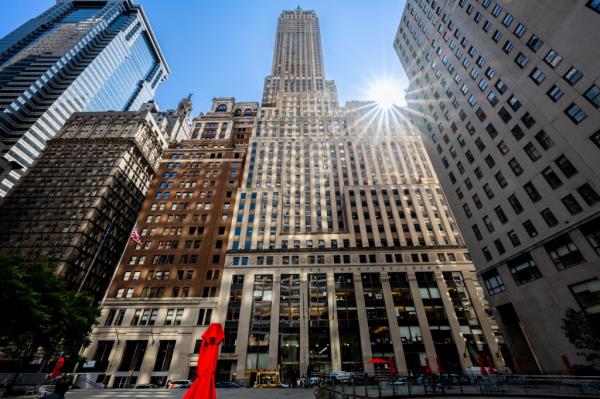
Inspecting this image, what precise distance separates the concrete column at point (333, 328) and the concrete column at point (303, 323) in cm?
442

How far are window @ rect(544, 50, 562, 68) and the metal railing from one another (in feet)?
94.7

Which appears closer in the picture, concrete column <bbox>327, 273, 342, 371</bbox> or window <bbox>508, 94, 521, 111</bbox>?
window <bbox>508, 94, 521, 111</bbox>

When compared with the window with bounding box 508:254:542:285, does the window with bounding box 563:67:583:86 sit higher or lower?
higher

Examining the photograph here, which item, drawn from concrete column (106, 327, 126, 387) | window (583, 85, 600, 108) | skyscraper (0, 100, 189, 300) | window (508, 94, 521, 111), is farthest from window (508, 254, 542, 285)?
skyscraper (0, 100, 189, 300)

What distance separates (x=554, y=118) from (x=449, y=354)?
3930 centimetres

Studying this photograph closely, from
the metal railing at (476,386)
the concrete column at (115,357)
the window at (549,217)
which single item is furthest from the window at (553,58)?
the concrete column at (115,357)

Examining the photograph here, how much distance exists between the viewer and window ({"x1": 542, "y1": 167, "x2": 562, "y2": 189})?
27266 mm

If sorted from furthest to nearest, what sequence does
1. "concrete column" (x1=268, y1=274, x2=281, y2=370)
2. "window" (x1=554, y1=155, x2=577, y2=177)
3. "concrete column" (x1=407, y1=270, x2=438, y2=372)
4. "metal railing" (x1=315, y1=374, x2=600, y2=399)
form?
1. "concrete column" (x1=268, y1=274, x2=281, y2=370)
2. "concrete column" (x1=407, y1=270, x2=438, y2=372)
3. "window" (x1=554, y1=155, x2=577, y2=177)
4. "metal railing" (x1=315, y1=374, x2=600, y2=399)

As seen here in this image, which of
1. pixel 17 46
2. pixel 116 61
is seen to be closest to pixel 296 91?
pixel 116 61

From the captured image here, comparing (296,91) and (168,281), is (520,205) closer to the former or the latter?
(168,281)

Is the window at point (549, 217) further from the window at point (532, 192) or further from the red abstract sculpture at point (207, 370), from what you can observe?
the red abstract sculpture at point (207, 370)

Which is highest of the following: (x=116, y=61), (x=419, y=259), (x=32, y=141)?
(x=116, y=61)

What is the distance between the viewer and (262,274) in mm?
55719

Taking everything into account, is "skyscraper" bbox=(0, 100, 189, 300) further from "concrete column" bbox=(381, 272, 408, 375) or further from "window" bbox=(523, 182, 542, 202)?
"window" bbox=(523, 182, 542, 202)
